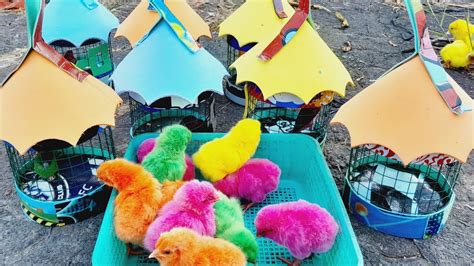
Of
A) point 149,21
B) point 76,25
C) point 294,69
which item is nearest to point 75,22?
point 76,25

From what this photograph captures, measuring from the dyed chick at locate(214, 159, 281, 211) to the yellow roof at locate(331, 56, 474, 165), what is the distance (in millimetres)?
331

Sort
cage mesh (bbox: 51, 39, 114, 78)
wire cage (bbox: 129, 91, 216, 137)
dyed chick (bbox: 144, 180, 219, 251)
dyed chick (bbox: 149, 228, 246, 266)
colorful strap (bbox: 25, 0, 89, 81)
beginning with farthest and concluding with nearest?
cage mesh (bbox: 51, 39, 114, 78) < wire cage (bbox: 129, 91, 216, 137) < colorful strap (bbox: 25, 0, 89, 81) < dyed chick (bbox: 144, 180, 219, 251) < dyed chick (bbox: 149, 228, 246, 266)

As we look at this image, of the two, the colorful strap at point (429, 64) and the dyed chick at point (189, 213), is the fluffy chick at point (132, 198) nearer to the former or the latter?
the dyed chick at point (189, 213)

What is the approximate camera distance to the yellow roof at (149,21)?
1.90m

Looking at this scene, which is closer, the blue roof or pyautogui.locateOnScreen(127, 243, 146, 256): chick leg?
pyautogui.locateOnScreen(127, 243, 146, 256): chick leg

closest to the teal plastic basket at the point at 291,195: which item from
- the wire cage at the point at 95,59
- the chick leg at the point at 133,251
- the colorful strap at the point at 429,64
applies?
the chick leg at the point at 133,251

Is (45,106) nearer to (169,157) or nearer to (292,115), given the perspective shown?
(169,157)

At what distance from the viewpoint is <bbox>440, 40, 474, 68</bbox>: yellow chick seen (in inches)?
102

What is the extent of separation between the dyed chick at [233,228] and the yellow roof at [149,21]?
932mm

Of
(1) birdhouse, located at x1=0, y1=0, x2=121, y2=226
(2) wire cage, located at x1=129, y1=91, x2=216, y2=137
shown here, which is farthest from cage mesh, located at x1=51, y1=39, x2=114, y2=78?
(1) birdhouse, located at x1=0, y1=0, x2=121, y2=226

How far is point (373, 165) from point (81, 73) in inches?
42.2

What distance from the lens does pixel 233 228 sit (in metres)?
1.19

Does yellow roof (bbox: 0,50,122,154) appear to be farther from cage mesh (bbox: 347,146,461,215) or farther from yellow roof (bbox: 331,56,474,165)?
cage mesh (bbox: 347,146,461,215)

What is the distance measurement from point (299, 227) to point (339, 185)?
1.80 feet
